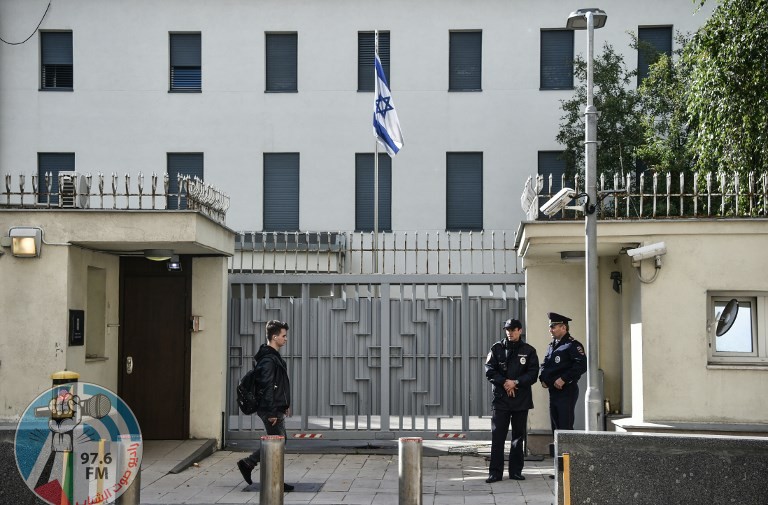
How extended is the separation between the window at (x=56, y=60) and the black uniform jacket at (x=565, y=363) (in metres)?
18.9

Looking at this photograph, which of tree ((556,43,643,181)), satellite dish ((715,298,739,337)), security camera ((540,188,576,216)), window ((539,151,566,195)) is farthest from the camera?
window ((539,151,566,195))

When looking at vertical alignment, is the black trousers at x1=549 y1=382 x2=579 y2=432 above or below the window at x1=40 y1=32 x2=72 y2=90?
below

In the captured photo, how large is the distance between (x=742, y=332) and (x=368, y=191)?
15363 millimetres

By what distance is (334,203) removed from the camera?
26.8 meters

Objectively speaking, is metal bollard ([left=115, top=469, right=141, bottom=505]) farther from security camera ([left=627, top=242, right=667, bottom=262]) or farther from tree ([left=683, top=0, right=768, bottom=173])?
tree ([left=683, top=0, right=768, bottom=173])

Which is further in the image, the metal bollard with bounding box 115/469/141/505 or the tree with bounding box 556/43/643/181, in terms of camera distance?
the tree with bounding box 556/43/643/181

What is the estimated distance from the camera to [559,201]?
1170cm

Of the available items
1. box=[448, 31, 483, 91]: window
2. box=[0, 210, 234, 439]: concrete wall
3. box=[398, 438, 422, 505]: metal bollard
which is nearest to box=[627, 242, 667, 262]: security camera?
box=[398, 438, 422, 505]: metal bollard

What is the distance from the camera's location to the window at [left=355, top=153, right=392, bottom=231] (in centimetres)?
2675

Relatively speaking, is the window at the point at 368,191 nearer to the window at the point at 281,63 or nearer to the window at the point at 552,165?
the window at the point at 281,63

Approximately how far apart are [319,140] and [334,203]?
172 cm

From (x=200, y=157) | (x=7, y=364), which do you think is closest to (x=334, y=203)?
(x=200, y=157)

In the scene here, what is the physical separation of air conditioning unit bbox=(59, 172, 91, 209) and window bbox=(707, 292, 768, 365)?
7.98m

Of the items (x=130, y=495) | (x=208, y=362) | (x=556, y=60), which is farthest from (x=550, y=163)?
(x=130, y=495)
